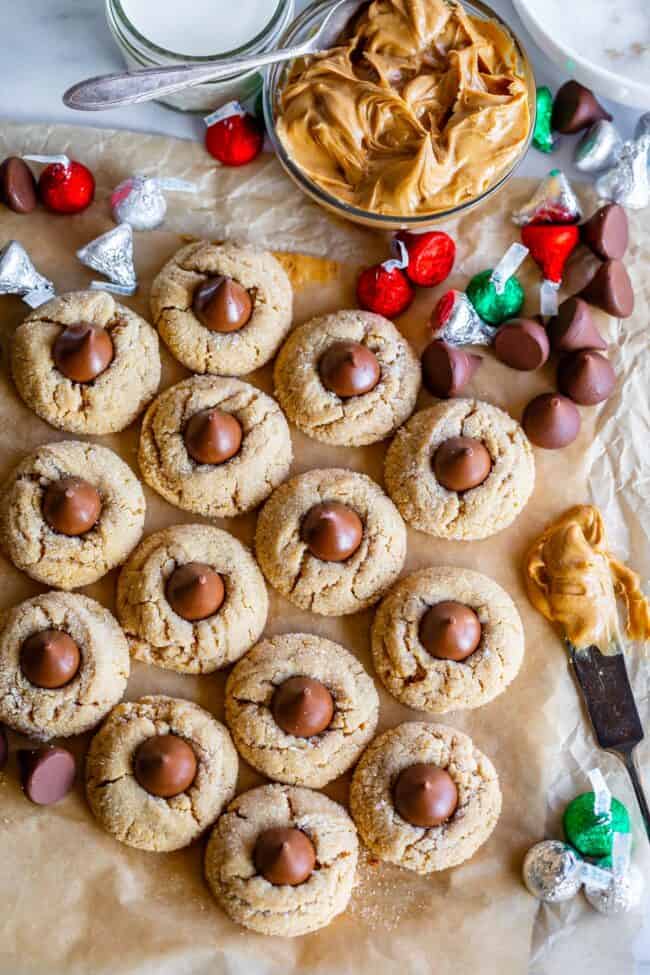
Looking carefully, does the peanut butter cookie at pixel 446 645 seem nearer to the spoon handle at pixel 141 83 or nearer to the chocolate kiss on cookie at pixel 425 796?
the chocolate kiss on cookie at pixel 425 796

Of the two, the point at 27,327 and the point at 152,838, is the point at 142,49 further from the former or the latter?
the point at 152,838

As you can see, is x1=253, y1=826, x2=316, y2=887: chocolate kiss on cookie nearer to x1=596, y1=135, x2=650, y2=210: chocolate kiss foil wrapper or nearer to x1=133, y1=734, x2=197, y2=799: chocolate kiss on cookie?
x1=133, y1=734, x2=197, y2=799: chocolate kiss on cookie

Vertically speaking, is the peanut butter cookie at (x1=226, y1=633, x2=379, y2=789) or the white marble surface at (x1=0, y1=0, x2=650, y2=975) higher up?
the white marble surface at (x1=0, y1=0, x2=650, y2=975)

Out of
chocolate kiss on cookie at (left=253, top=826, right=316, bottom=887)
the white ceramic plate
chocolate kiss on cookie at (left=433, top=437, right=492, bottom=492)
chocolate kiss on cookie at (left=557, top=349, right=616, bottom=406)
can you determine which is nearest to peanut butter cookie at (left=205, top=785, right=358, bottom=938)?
chocolate kiss on cookie at (left=253, top=826, right=316, bottom=887)

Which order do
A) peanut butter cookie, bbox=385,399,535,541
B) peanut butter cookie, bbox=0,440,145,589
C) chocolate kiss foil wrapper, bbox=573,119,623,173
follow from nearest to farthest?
1. peanut butter cookie, bbox=0,440,145,589
2. peanut butter cookie, bbox=385,399,535,541
3. chocolate kiss foil wrapper, bbox=573,119,623,173

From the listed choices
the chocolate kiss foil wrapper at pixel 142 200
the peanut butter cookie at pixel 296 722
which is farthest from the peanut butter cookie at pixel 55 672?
the chocolate kiss foil wrapper at pixel 142 200

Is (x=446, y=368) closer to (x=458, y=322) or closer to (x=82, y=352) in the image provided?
(x=458, y=322)
